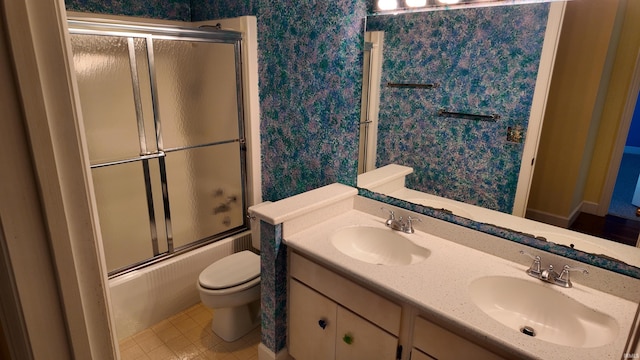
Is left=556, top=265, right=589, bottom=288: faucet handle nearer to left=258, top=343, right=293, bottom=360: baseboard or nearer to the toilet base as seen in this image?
left=258, top=343, right=293, bottom=360: baseboard

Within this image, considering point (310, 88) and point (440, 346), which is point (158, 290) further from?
point (440, 346)

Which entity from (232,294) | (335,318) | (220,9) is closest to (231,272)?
(232,294)

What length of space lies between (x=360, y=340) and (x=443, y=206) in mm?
734

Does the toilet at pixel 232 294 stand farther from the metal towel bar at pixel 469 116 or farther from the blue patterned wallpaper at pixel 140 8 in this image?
the blue patterned wallpaper at pixel 140 8

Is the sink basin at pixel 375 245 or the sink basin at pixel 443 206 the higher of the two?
the sink basin at pixel 443 206

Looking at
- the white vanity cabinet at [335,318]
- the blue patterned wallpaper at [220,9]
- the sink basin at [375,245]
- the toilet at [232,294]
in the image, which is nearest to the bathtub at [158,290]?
the toilet at [232,294]

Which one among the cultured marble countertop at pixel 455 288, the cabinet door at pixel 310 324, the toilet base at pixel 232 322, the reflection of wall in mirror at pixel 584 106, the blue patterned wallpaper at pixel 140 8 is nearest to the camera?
the cultured marble countertop at pixel 455 288

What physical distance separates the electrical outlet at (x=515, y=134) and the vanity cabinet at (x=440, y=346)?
0.85 meters

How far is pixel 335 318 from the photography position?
1.61 meters

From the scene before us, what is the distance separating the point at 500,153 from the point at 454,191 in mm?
267

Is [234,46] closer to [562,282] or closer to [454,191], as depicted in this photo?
[454,191]

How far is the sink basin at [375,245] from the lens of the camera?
1.75 meters

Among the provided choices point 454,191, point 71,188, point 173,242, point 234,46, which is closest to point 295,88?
point 234,46

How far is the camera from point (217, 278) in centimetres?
212
